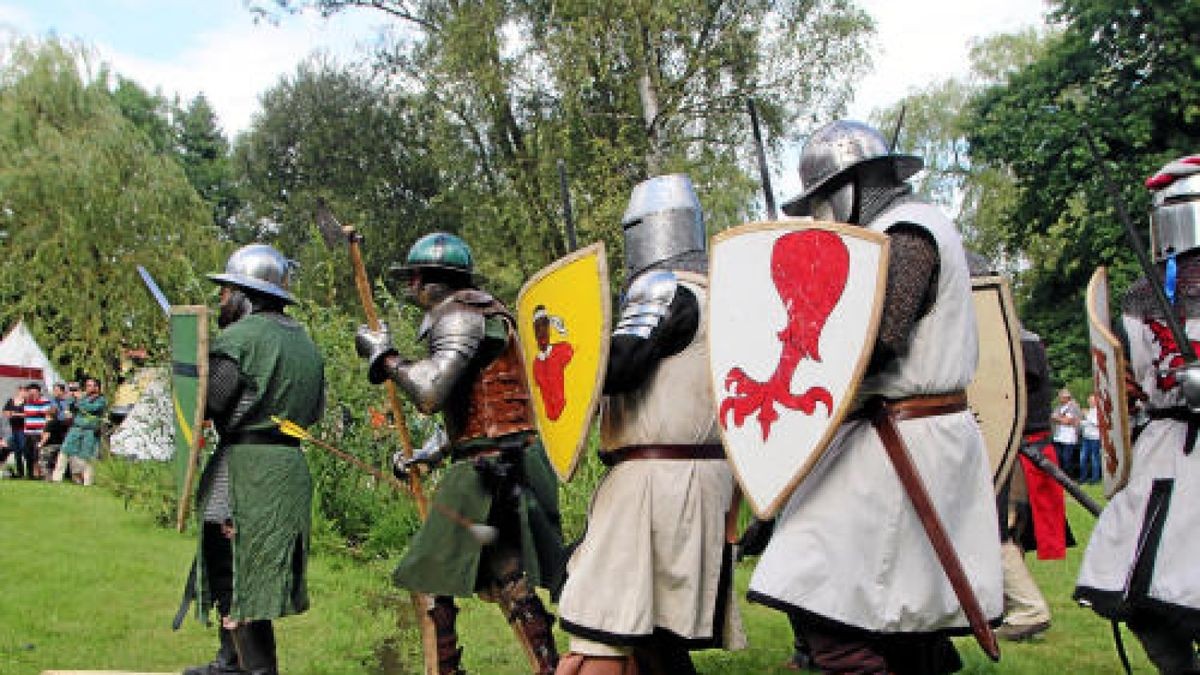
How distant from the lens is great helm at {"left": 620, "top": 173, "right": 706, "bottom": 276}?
3.64m

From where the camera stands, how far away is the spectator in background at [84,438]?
13500mm

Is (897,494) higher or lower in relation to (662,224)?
lower

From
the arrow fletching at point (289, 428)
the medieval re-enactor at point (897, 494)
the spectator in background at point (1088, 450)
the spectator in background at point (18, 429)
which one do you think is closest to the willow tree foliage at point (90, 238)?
the spectator in background at point (18, 429)

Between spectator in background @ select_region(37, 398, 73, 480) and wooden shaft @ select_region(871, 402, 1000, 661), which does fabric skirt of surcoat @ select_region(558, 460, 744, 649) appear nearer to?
wooden shaft @ select_region(871, 402, 1000, 661)

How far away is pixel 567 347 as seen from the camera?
342 cm

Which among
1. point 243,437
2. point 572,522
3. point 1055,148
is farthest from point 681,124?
point 243,437

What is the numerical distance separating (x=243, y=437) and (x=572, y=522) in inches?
152

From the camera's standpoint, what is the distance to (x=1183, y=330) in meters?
3.54

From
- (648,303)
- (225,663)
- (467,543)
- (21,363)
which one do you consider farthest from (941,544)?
(21,363)

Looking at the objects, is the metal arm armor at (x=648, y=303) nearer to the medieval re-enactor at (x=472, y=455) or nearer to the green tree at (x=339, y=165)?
the medieval re-enactor at (x=472, y=455)

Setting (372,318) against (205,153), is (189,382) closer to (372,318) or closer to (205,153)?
(372,318)

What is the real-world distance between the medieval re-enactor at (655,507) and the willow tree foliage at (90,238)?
17.9 meters

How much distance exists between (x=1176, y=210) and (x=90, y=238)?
20022mm

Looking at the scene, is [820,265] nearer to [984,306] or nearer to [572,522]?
[984,306]
